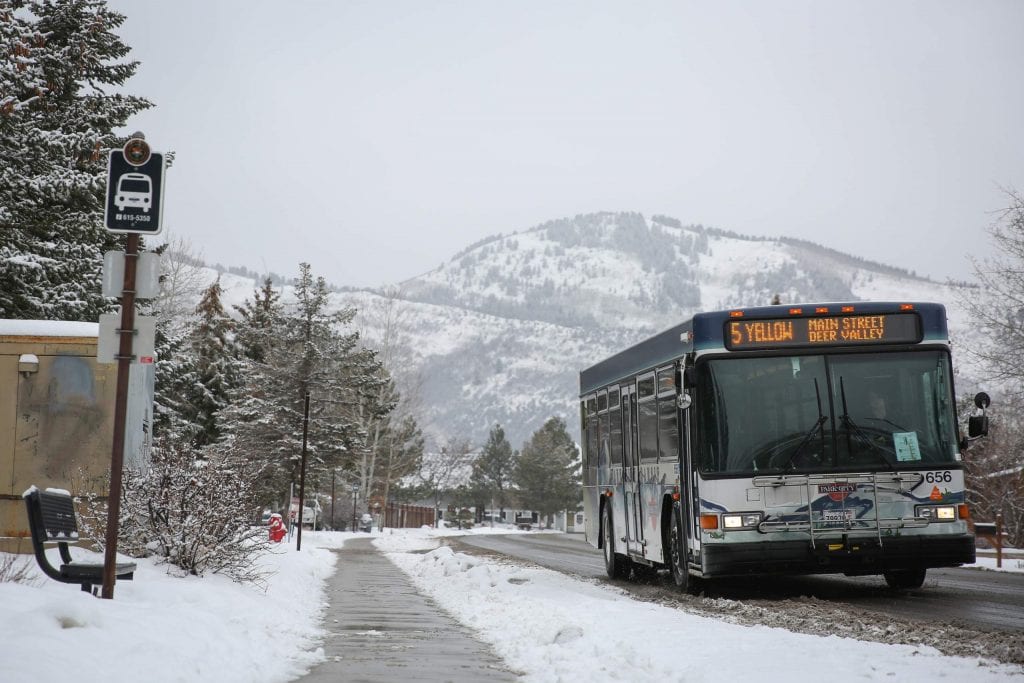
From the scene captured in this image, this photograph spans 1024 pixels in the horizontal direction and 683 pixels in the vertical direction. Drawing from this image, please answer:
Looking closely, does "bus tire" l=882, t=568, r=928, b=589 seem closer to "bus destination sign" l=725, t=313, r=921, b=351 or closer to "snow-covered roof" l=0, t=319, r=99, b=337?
"bus destination sign" l=725, t=313, r=921, b=351

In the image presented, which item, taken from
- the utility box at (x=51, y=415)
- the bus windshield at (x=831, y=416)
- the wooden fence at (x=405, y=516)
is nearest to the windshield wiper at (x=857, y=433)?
the bus windshield at (x=831, y=416)

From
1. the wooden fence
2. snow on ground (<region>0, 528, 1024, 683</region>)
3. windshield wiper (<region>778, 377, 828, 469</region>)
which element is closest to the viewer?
snow on ground (<region>0, 528, 1024, 683</region>)

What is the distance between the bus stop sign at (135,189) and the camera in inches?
436

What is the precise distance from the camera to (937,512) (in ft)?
46.6

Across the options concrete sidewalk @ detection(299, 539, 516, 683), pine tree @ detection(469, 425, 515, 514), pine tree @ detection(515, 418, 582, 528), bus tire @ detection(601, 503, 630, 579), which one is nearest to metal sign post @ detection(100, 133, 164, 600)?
concrete sidewalk @ detection(299, 539, 516, 683)

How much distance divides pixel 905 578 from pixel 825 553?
2.84m

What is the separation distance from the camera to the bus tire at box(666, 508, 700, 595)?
1555cm

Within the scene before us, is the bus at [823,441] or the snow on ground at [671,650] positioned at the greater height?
the bus at [823,441]

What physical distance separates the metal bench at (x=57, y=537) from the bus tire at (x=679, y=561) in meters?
7.17

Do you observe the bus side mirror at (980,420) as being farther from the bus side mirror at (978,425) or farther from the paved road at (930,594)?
the paved road at (930,594)

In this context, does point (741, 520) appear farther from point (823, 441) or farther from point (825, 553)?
point (823, 441)

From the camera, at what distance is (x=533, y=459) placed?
118000mm

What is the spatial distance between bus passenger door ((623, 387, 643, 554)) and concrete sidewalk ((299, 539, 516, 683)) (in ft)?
11.4

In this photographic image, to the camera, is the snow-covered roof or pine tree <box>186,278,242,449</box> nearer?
the snow-covered roof
